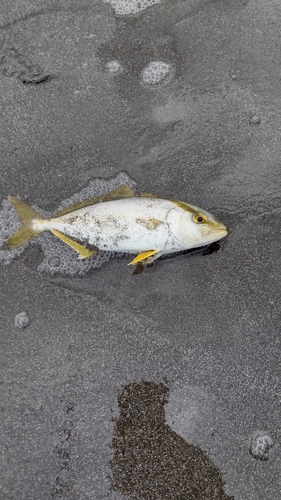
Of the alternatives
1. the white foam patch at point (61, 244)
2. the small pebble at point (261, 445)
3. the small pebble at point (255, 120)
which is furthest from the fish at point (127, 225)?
the small pebble at point (261, 445)

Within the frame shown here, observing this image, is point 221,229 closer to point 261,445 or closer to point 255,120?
point 255,120

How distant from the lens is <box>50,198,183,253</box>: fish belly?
3.07 meters

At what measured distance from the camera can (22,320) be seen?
10.6 feet

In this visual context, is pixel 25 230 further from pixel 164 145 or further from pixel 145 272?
pixel 164 145

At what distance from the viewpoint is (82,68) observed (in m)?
3.62

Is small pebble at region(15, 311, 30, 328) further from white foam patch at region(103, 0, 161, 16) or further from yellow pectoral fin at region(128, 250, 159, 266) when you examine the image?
white foam patch at region(103, 0, 161, 16)

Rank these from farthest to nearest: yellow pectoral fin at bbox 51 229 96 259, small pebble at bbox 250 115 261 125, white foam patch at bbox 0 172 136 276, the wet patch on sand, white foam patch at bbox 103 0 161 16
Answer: white foam patch at bbox 103 0 161 16, small pebble at bbox 250 115 261 125, white foam patch at bbox 0 172 136 276, yellow pectoral fin at bbox 51 229 96 259, the wet patch on sand

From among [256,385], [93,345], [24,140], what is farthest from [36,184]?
[256,385]

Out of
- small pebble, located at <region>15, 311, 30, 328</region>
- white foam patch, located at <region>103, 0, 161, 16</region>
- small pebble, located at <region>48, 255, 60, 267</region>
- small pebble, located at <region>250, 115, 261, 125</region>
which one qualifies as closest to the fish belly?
small pebble, located at <region>48, 255, 60, 267</region>

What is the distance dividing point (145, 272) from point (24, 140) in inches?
54.7

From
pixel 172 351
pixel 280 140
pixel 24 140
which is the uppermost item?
pixel 24 140

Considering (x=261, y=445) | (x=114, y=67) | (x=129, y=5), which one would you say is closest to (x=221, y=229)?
(x=261, y=445)

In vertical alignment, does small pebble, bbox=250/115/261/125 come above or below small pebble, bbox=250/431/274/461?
above

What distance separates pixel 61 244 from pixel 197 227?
1.04 m
